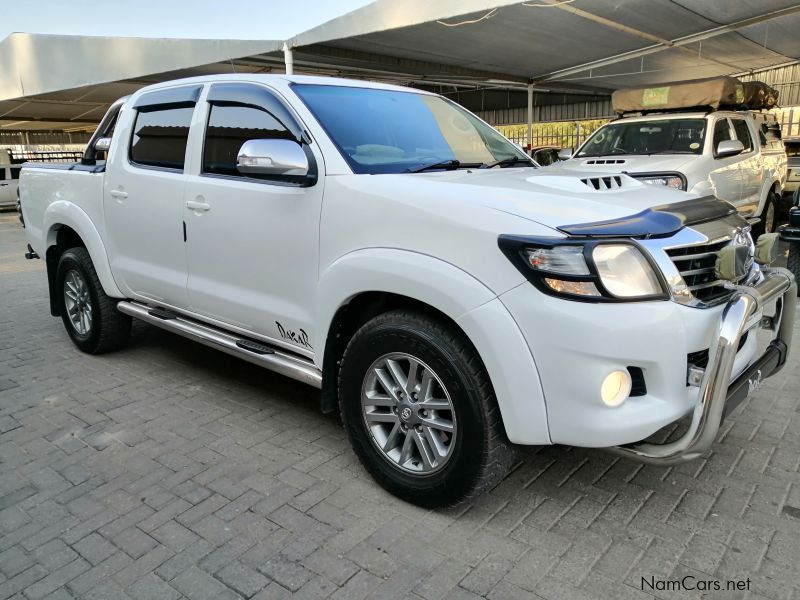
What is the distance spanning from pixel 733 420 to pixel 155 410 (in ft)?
11.7

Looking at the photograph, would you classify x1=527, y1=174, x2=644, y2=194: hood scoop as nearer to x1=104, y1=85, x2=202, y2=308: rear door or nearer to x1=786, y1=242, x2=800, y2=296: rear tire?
x1=104, y1=85, x2=202, y2=308: rear door

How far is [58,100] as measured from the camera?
2144cm

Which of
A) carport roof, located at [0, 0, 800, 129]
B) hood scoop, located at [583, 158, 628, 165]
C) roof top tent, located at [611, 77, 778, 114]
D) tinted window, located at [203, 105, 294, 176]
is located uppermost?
carport roof, located at [0, 0, 800, 129]

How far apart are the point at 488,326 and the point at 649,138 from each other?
736cm

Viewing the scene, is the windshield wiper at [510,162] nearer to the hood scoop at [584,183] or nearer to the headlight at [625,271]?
the hood scoop at [584,183]

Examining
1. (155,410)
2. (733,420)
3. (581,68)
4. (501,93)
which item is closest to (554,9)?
(581,68)

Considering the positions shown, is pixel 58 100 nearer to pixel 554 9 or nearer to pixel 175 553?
pixel 554 9

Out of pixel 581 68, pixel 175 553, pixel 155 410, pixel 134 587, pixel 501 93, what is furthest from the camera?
pixel 501 93

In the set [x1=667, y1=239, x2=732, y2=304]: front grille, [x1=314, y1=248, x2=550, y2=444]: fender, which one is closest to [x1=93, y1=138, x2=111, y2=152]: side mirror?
[x1=314, y1=248, x2=550, y2=444]: fender

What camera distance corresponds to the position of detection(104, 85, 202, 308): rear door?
388 centimetres

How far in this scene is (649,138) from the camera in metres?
8.61

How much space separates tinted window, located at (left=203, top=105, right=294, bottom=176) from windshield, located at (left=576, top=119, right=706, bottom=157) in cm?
649

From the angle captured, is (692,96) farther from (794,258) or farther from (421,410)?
(421,410)

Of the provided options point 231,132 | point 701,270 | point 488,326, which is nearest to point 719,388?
point 701,270
